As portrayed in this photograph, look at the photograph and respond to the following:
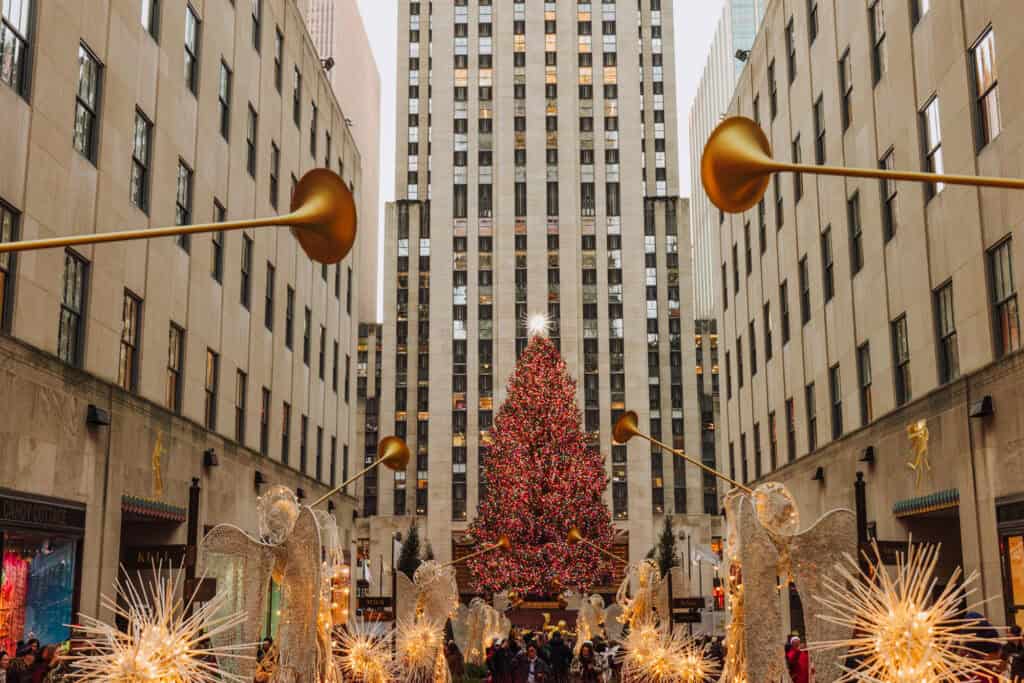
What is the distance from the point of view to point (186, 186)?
1099 inches

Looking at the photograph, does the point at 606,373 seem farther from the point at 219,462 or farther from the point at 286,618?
the point at 286,618

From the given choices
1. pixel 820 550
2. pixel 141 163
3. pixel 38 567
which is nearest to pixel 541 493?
pixel 141 163

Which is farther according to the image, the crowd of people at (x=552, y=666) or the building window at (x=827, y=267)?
the building window at (x=827, y=267)

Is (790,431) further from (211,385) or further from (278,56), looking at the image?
(278,56)

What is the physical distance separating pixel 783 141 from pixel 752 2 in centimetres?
12902

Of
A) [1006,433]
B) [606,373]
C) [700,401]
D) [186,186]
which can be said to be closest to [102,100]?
[186,186]

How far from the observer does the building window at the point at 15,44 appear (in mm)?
17905

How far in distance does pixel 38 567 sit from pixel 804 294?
2396 cm

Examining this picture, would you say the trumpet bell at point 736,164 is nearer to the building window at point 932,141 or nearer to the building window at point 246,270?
the building window at point 932,141

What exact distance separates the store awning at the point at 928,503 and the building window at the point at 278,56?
2391cm

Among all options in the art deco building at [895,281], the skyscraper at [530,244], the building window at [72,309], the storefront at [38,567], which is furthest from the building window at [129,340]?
the skyscraper at [530,244]

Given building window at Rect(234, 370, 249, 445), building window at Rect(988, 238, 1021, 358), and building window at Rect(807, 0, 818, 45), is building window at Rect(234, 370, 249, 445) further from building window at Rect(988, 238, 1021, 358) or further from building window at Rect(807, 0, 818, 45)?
building window at Rect(988, 238, 1021, 358)

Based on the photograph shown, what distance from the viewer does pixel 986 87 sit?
2059 cm

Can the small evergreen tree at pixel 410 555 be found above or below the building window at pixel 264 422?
below
